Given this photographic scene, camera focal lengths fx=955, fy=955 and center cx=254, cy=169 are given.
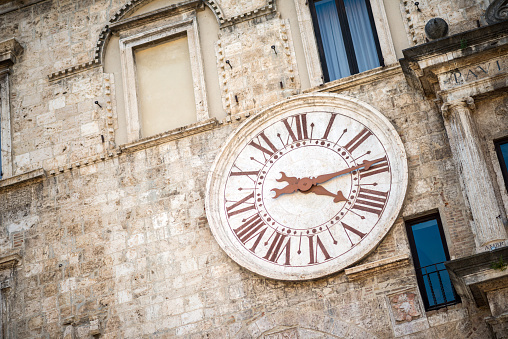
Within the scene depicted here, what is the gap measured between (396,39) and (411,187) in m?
2.39

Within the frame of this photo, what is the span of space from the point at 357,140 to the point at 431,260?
6.35 ft

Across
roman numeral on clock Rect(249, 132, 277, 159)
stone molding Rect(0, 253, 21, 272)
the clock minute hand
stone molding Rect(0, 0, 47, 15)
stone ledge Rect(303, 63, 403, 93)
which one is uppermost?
stone molding Rect(0, 0, 47, 15)

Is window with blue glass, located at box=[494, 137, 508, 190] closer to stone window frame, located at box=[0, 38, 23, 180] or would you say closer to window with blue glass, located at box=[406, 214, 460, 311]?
window with blue glass, located at box=[406, 214, 460, 311]

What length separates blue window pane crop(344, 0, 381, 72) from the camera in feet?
45.0

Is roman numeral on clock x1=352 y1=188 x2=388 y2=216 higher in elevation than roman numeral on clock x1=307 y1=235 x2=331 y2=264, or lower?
higher

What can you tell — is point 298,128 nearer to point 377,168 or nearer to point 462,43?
point 377,168

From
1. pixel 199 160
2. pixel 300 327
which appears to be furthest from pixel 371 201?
pixel 199 160

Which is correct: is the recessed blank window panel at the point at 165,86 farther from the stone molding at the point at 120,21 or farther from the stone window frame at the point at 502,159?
the stone window frame at the point at 502,159

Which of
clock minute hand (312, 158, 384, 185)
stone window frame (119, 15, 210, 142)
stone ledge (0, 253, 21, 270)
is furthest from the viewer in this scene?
stone window frame (119, 15, 210, 142)

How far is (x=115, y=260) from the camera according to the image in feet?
43.2

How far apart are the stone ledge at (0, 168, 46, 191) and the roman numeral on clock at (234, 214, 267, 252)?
10.7ft

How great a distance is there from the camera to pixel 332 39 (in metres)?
14.0

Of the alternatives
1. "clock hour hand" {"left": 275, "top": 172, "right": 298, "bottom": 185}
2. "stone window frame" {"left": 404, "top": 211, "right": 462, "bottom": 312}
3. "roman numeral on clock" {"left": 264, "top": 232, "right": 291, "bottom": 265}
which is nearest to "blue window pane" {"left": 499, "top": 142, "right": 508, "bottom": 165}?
"stone window frame" {"left": 404, "top": 211, "right": 462, "bottom": 312}

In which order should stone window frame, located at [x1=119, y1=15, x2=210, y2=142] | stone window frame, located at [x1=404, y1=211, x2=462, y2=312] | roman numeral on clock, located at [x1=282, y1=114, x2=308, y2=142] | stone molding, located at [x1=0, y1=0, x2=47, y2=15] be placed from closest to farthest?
stone window frame, located at [x1=404, y1=211, x2=462, y2=312] → roman numeral on clock, located at [x1=282, y1=114, x2=308, y2=142] → stone window frame, located at [x1=119, y1=15, x2=210, y2=142] → stone molding, located at [x1=0, y1=0, x2=47, y2=15]
